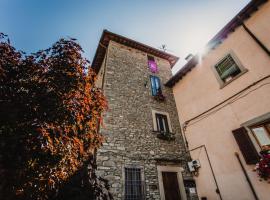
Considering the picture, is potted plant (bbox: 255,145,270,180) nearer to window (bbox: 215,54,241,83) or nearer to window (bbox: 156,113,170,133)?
window (bbox: 215,54,241,83)

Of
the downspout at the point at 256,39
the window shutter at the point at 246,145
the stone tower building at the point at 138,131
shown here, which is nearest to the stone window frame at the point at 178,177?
the stone tower building at the point at 138,131

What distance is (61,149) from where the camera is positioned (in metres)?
3.35

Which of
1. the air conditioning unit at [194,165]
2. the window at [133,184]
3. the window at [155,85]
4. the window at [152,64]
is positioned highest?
the window at [152,64]

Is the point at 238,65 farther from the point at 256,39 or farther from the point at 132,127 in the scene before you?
the point at 132,127

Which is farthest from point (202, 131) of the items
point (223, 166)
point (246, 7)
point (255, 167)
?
point (246, 7)

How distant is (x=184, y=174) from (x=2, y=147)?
784cm

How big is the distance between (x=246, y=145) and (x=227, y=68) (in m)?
3.61

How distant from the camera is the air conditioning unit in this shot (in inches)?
338

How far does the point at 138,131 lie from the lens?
8898 millimetres

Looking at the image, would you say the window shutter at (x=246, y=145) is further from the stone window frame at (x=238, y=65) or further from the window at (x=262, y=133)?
the stone window frame at (x=238, y=65)

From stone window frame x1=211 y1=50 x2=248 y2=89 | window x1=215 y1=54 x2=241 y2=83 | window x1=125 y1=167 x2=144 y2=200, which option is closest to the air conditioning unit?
window x1=125 y1=167 x2=144 y2=200

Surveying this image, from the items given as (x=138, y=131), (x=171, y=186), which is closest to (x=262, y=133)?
(x=171, y=186)

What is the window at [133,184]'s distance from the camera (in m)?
7.09

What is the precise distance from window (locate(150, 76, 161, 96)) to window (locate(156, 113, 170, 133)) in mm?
Answer: 1483
